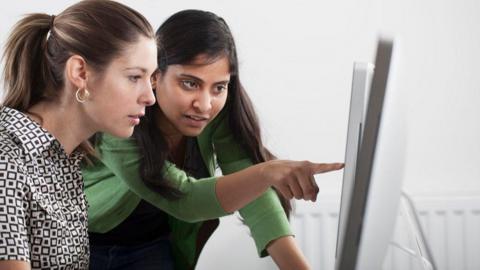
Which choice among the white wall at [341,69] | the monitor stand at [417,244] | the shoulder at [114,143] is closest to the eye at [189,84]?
the shoulder at [114,143]

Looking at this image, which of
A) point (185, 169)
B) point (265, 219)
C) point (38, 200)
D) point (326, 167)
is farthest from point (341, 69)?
point (38, 200)

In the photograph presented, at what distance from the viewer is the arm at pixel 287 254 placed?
1309 millimetres

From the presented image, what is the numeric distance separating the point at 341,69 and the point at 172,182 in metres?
1.03

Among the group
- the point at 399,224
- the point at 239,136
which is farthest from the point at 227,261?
the point at 239,136

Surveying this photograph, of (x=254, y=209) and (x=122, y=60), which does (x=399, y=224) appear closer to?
(x=254, y=209)

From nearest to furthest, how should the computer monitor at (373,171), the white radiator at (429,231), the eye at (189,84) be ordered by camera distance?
1. the computer monitor at (373,171)
2. the eye at (189,84)
3. the white radiator at (429,231)

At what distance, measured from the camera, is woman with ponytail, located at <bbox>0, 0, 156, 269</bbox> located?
3.39 ft

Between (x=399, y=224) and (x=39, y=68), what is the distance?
1.37m

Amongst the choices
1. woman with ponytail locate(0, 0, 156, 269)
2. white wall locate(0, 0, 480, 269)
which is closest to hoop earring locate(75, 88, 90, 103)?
woman with ponytail locate(0, 0, 156, 269)

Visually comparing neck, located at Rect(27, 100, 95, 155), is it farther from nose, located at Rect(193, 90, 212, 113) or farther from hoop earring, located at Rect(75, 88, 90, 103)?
nose, located at Rect(193, 90, 212, 113)

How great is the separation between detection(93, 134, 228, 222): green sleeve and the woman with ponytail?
217 millimetres

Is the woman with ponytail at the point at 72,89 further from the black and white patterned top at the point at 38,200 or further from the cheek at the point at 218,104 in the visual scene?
the cheek at the point at 218,104

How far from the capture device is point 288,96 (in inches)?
87.4

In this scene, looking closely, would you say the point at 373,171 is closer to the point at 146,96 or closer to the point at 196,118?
the point at 146,96
